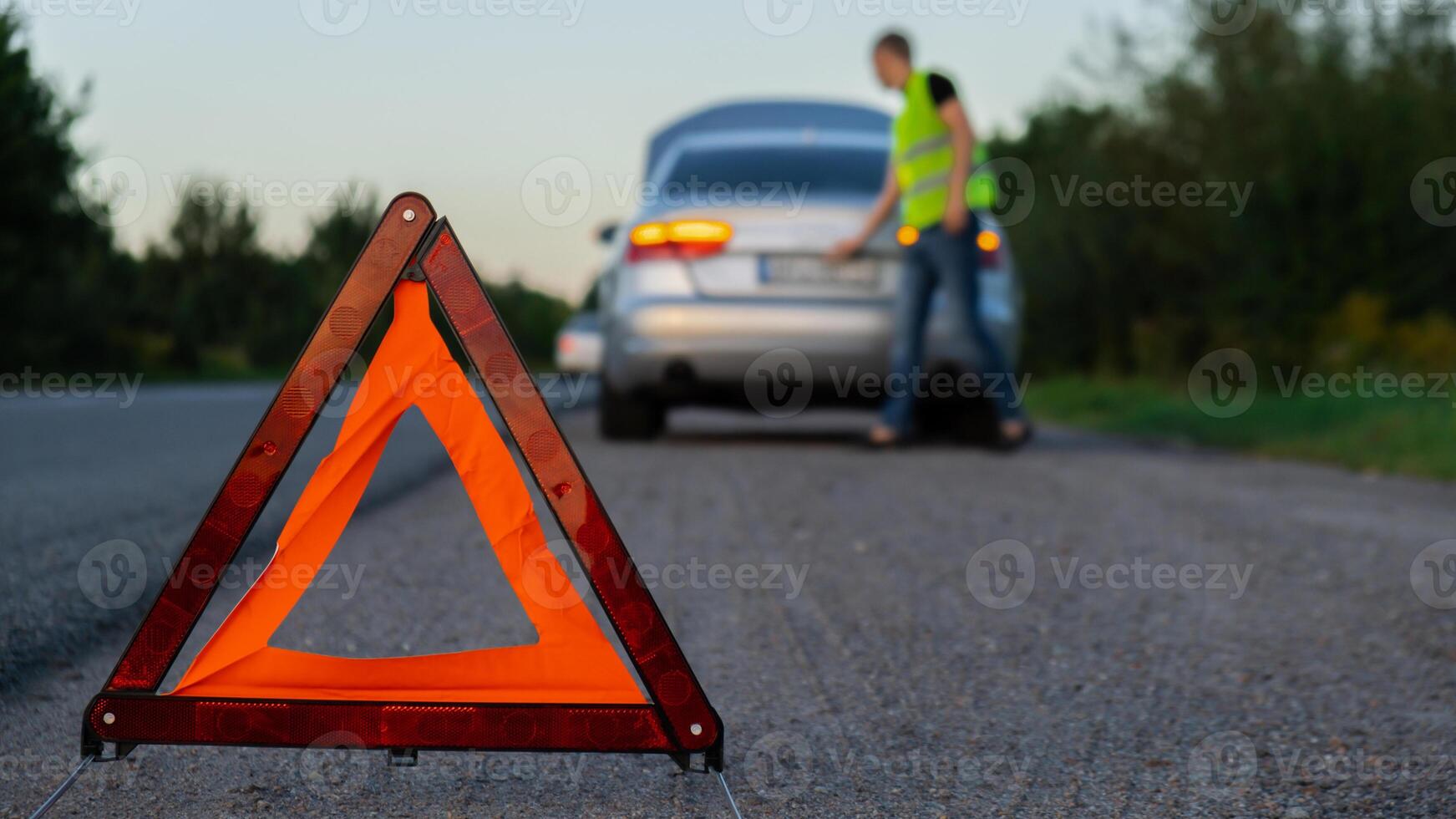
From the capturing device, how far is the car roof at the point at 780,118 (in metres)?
9.55

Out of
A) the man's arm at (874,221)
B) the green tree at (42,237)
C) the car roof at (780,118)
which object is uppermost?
the car roof at (780,118)

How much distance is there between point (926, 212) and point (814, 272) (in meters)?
0.67

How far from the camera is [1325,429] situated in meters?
9.47

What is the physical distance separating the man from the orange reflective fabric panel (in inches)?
220

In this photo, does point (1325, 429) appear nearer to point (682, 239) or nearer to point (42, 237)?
point (682, 239)

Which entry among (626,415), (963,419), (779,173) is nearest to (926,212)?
(779,173)

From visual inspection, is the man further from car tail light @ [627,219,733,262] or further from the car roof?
the car roof

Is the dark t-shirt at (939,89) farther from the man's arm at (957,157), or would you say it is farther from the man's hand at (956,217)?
the man's hand at (956,217)

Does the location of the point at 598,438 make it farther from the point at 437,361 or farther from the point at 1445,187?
the point at 1445,187

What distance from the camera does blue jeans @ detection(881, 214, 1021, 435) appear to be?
774 cm

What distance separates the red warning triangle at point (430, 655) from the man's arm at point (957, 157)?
579 centimetres

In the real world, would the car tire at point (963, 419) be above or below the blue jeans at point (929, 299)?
below

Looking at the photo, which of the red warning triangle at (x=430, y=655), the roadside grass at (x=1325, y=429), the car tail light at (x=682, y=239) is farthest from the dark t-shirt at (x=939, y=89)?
the red warning triangle at (x=430, y=655)

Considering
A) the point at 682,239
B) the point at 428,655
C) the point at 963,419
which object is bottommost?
the point at 963,419
